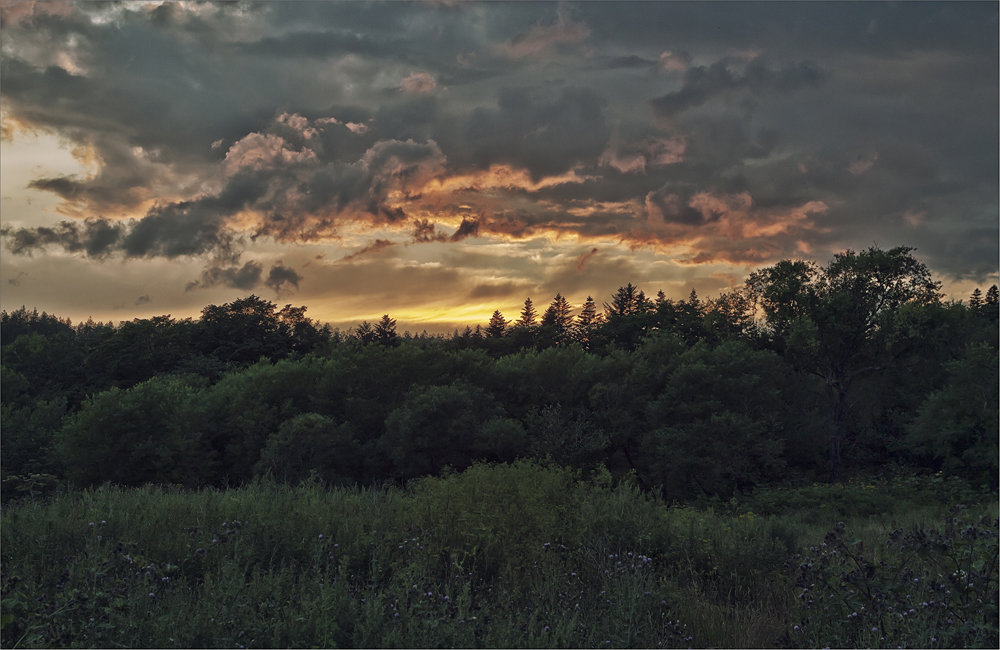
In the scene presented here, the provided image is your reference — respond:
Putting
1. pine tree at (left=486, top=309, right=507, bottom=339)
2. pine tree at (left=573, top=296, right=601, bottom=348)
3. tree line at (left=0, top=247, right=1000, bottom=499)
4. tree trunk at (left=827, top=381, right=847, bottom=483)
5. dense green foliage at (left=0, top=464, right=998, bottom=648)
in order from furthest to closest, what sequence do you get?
pine tree at (left=486, top=309, right=507, bottom=339) < pine tree at (left=573, top=296, right=601, bottom=348) < tree trunk at (left=827, top=381, right=847, bottom=483) < tree line at (left=0, top=247, right=1000, bottom=499) < dense green foliage at (left=0, top=464, right=998, bottom=648)

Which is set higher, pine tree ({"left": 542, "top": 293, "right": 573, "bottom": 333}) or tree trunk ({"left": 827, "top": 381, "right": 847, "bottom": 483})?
pine tree ({"left": 542, "top": 293, "right": 573, "bottom": 333})

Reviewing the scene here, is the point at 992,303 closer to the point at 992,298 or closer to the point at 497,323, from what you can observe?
the point at 992,298

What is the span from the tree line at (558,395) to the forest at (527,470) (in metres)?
0.14

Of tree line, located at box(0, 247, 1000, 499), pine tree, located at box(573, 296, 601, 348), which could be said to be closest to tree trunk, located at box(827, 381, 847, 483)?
tree line, located at box(0, 247, 1000, 499)

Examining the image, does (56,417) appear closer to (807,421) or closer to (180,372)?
(180,372)

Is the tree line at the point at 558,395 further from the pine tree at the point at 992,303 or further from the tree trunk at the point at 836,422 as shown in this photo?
the pine tree at the point at 992,303

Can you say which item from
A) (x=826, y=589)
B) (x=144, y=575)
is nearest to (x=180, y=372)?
(x=144, y=575)

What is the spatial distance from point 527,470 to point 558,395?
816 inches

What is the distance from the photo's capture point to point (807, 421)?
3738cm

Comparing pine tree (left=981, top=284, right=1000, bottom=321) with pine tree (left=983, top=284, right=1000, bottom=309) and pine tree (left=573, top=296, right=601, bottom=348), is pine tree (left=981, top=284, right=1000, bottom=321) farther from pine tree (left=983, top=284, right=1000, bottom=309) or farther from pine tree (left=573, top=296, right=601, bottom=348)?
pine tree (left=573, top=296, right=601, bottom=348)

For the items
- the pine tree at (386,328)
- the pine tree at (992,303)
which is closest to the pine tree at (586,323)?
the pine tree at (386,328)

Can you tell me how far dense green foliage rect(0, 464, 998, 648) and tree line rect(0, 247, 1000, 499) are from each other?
7555 mm

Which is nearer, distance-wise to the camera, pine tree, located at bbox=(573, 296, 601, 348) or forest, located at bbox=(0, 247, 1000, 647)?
forest, located at bbox=(0, 247, 1000, 647)

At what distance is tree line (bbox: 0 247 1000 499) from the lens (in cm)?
2605
